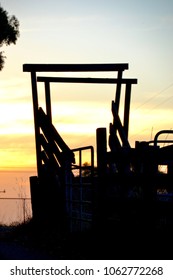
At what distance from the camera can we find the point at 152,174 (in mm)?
11320

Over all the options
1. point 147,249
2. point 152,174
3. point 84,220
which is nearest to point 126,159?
point 152,174

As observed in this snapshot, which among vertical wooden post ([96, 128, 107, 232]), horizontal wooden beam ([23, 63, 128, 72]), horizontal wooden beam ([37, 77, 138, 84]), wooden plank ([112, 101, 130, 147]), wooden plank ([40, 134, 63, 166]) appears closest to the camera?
vertical wooden post ([96, 128, 107, 232])

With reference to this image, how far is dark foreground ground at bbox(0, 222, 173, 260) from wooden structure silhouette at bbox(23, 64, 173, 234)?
255 mm

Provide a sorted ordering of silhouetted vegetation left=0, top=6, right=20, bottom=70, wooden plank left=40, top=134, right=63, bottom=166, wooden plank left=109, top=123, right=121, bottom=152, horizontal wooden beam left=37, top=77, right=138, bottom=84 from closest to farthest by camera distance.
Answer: wooden plank left=109, top=123, right=121, bottom=152, wooden plank left=40, top=134, right=63, bottom=166, horizontal wooden beam left=37, top=77, right=138, bottom=84, silhouetted vegetation left=0, top=6, right=20, bottom=70

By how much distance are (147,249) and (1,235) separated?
651 centimetres

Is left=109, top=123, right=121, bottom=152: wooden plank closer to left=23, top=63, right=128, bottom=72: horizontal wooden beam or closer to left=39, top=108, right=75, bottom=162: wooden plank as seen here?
left=39, top=108, right=75, bottom=162: wooden plank

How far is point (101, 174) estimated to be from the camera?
490 inches

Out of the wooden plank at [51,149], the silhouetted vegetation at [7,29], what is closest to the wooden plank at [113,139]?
the wooden plank at [51,149]

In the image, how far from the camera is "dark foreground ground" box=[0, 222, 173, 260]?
11133mm

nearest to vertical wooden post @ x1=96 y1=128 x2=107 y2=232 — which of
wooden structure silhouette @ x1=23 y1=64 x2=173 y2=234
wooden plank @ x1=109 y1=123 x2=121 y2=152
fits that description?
wooden structure silhouette @ x1=23 y1=64 x2=173 y2=234

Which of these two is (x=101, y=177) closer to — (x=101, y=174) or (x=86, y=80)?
(x=101, y=174)

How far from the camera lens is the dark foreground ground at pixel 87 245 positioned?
1113 cm
